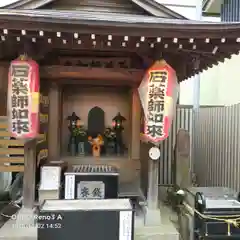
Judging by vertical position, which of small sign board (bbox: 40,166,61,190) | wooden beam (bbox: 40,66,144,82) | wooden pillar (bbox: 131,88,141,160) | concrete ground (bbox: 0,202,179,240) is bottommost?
concrete ground (bbox: 0,202,179,240)

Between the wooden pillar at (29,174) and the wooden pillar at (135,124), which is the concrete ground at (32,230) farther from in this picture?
the wooden pillar at (135,124)

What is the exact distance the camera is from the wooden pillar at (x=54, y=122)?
5.63m

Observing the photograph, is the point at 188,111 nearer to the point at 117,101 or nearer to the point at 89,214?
the point at 117,101

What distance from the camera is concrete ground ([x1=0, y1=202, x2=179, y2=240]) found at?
417 centimetres

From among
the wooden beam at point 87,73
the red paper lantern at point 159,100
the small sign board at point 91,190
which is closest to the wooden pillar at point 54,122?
the wooden beam at point 87,73

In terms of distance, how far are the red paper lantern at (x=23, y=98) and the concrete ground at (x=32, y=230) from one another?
1394mm

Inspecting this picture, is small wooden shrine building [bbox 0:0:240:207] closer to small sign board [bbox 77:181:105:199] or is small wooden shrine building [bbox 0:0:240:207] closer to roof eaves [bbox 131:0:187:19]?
roof eaves [bbox 131:0:187:19]

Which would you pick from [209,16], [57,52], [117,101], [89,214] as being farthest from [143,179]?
[209,16]

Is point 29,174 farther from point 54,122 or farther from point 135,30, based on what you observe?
point 135,30

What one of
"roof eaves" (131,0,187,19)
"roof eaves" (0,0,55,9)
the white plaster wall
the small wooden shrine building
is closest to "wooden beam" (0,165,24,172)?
the small wooden shrine building

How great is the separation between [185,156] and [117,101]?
189 centimetres

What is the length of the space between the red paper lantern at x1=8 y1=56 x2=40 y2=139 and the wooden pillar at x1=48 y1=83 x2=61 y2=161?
54.9 inches

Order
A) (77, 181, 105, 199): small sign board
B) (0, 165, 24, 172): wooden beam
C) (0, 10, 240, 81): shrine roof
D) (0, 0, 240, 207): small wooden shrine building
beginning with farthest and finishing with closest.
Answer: (0, 165, 24, 172): wooden beam → (77, 181, 105, 199): small sign board → (0, 0, 240, 207): small wooden shrine building → (0, 10, 240, 81): shrine roof

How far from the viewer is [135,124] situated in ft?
18.9
